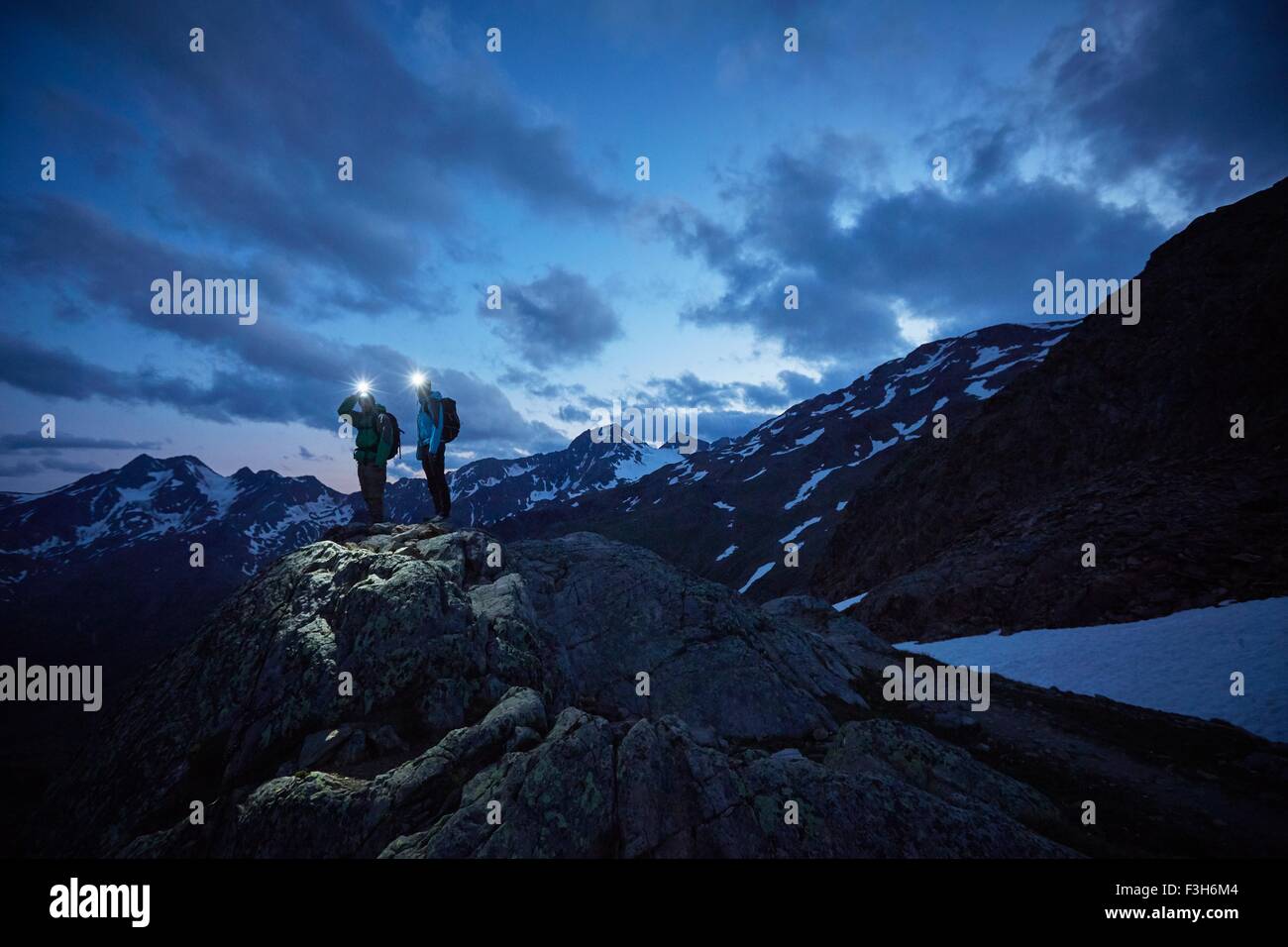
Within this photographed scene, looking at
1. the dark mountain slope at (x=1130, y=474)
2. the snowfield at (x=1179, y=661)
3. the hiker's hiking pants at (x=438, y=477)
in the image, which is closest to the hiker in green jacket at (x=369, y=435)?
the hiker's hiking pants at (x=438, y=477)

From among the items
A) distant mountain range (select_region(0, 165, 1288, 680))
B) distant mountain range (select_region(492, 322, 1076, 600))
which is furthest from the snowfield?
distant mountain range (select_region(492, 322, 1076, 600))

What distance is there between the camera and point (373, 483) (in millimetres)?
18469

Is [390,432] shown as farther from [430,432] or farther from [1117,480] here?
[1117,480]

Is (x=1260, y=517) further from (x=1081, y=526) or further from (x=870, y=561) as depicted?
(x=870, y=561)

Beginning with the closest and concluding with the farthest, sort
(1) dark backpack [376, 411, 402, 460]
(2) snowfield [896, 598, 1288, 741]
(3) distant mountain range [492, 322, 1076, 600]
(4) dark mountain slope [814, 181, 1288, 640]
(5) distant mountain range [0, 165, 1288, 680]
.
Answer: (2) snowfield [896, 598, 1288, 741] → (1) dark backpack [376, 411, 402, 460] → (4) dark mountain slope [814, 181, 1288, 640] → (5) distant mountain range [0, 165, 1288, 680] → (3) distant mountain range [492, 322, 1076, 600]

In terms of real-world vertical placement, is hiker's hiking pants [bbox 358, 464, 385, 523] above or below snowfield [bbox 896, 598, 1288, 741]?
above

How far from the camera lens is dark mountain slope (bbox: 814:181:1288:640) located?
26.5m

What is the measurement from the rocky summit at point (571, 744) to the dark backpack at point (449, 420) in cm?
361

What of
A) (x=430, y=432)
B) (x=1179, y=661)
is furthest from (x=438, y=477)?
(x=1179, y=661)

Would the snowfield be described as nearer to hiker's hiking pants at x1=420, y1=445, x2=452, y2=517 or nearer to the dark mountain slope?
the dark mountain slope

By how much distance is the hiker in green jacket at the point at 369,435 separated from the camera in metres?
17.7

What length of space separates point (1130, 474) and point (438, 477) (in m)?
46.8

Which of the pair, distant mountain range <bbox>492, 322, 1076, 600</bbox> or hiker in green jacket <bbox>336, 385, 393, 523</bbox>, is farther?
distant mountain range <bbox>492, 322, 1076, 600</bbox>

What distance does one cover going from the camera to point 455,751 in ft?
28.1
